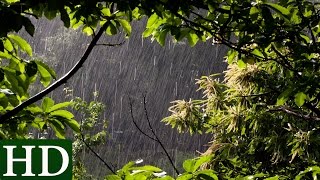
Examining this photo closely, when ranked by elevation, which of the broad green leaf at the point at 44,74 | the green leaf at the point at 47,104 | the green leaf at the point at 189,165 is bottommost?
the green leaf at the point at 189,165

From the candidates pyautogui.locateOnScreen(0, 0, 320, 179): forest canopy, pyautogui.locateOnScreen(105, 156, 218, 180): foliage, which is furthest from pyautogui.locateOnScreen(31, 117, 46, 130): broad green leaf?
pyautogui.locateOnScreen(105, 156, 218, 180): foliage

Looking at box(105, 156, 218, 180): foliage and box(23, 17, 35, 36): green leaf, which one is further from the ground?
box(23, 17, 35, 36): green leaf

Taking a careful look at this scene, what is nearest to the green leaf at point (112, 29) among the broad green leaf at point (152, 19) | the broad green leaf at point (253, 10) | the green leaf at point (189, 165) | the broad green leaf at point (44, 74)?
the broad green leaf at point (152, 19)

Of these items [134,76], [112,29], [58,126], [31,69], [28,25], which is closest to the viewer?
[28,25]

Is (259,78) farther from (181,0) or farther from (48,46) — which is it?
(48,46)

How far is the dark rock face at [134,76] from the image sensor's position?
86.8 ft

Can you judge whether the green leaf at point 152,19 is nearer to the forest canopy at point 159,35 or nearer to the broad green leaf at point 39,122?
the forest canopy at point 159,35

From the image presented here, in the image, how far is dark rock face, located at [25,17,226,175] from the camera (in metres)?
26.5

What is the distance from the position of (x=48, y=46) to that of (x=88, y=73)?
2924 mm

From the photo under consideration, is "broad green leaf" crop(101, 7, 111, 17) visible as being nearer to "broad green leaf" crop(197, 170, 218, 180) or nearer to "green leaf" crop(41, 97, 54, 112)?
"green leaf" crop(41, 97, 54, 112)

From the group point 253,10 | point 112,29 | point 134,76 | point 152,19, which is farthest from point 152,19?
point 134,76

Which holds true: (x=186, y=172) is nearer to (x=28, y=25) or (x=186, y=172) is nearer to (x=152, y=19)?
(x=28, y=25)

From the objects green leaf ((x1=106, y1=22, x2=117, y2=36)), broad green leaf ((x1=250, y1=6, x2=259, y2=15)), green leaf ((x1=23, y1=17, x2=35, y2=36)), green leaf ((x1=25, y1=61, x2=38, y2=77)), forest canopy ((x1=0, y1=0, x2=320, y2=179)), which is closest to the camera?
green leaf ((x1=23, y1=17, x2=35, y2=36))

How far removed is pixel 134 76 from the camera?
98.1 feet
